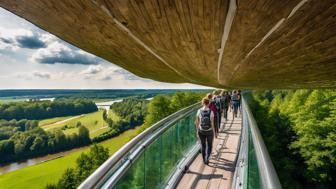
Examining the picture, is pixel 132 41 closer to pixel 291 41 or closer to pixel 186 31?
pixel 186 31

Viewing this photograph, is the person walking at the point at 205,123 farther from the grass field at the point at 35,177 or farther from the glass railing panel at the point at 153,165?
the grass field at the point at 35,177

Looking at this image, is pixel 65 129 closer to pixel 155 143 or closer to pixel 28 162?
pixel 28 162

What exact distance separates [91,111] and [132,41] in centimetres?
17114

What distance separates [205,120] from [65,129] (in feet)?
437

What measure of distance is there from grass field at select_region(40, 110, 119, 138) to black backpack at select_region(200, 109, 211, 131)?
116 metres

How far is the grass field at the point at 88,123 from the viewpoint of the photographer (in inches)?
5002

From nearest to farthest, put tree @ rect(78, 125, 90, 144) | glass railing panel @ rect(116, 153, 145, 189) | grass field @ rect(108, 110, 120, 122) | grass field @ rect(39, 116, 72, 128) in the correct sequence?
glass railing panel @ rect(116, 153, 145, 189)
tree @ rect(78, 125, 90, 144)
grass field @ rect(108, 110, 120, 122)
grass field @ rect(39, 116, 72, 128)

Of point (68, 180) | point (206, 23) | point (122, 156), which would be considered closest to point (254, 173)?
point (122, 156)

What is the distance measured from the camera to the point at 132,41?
3.51 metres

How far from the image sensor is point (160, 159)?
494 cm

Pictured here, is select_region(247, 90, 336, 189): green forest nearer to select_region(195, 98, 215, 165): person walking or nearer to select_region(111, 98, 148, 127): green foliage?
select_region(195, 98, 215, 165): person walking

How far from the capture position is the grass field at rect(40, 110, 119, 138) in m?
127

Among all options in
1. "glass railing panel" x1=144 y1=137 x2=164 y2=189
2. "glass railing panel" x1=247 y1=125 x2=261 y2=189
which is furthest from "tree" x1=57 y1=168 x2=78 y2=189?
"glass railing panel" x1=247 y1=125 x2=261 y2=189

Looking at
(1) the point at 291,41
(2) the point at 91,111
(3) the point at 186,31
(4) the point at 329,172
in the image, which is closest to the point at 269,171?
(1) the point at 291,41
